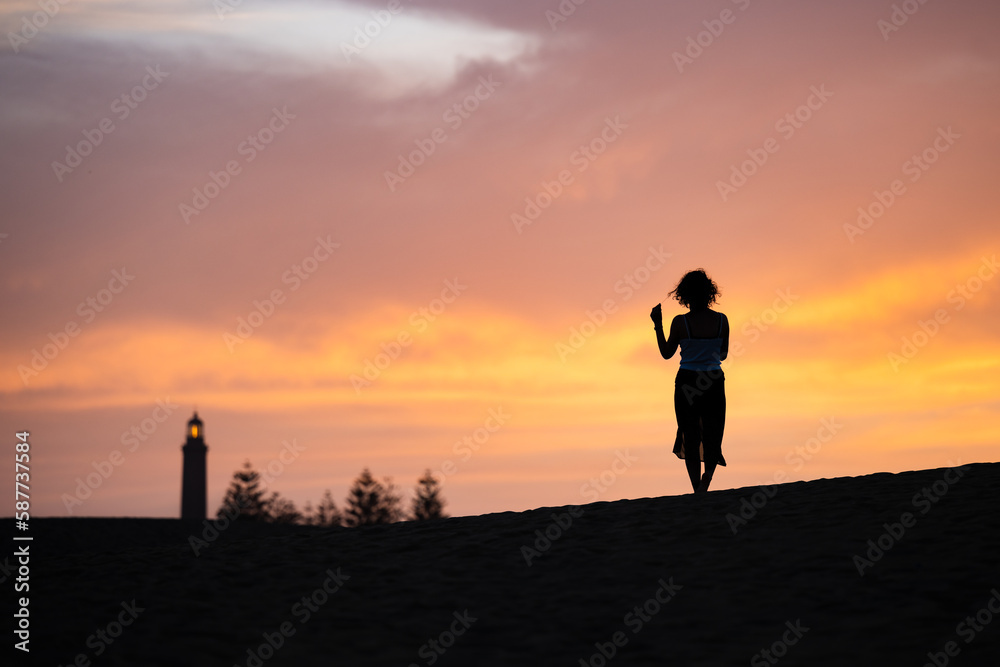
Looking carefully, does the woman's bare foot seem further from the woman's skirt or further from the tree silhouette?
the tree silhouette

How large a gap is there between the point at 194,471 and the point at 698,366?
243 ft

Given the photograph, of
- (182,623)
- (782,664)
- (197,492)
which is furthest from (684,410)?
(197,492)

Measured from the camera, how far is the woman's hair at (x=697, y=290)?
10211mm

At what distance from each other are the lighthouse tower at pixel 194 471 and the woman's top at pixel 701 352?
6968 cm

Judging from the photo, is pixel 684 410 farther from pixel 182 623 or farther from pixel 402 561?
pixel 182 623

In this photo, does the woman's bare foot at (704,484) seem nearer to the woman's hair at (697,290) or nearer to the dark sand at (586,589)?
the dark sand at (586,589)

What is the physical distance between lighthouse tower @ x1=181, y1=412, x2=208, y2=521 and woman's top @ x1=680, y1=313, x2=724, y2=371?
69680mm

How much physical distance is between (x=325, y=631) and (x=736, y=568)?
316cm

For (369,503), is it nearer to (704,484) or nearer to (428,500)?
(428,500)

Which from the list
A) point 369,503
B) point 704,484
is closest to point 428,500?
point 369,503

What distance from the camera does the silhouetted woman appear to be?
10070 mm

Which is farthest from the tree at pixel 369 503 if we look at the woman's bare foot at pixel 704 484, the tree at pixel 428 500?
the woman's bare foot at pixel 704 484

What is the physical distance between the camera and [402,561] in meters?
8.84

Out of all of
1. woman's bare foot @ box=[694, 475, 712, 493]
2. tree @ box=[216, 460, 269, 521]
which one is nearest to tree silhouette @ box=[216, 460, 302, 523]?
tree @ box=[216, 460, 269, 521]
